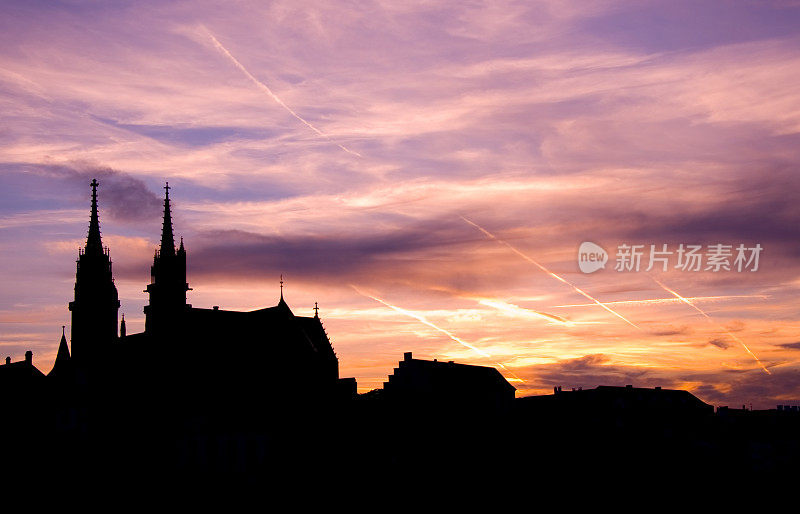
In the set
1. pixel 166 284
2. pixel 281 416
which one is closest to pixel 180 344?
pixel 166 284

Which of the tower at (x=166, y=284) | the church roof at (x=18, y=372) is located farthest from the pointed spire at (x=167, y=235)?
the church roof at (x=18, y=372)

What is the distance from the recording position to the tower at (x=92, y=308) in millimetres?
106062

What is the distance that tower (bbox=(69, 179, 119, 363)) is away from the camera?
106062mm

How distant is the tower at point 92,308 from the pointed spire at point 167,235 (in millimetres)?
6842

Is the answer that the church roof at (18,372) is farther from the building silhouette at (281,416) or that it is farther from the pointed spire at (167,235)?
the pointed spire at (167,235)

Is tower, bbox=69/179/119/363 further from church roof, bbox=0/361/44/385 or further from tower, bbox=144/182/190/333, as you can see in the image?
church roof, bbox=0/361/44/385

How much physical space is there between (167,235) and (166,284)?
5549 millimetres

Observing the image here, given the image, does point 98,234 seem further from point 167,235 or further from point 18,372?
point 18,372

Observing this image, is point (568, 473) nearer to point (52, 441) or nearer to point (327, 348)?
point (327, 348)

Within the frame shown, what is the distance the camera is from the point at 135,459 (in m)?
93.8

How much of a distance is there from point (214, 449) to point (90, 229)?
29373mm

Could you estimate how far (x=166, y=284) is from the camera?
110812 millimetres

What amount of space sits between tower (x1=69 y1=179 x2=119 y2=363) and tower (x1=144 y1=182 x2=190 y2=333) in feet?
15.2

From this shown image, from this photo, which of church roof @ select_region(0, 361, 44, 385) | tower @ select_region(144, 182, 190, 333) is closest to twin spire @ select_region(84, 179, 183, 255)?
tower @ select_region(144, 182, 190, 333)
